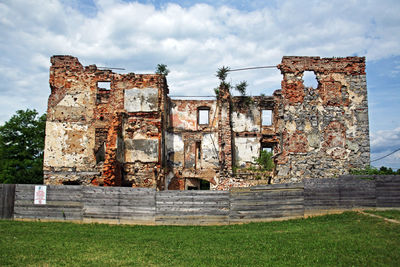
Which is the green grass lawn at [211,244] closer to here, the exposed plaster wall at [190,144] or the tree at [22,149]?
the exposed plaster wall at [190,144]

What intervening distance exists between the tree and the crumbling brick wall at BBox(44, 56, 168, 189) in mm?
10058

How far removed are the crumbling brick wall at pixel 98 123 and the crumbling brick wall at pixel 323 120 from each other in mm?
7428

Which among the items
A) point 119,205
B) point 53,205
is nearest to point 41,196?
point 53,205

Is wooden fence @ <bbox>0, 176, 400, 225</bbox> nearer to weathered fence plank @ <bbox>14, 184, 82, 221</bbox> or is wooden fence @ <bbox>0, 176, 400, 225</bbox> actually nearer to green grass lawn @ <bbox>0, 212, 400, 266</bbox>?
weathered fence plank @ <bbox>14, 184, 82, 221</bbox>

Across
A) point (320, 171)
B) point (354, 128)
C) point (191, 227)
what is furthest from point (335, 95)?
point (191, 227)

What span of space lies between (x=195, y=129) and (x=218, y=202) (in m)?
12.5

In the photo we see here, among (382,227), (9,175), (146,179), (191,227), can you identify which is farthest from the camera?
(9,175)

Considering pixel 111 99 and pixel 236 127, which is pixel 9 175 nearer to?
pixel 111 99

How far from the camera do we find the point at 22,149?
28609 mm

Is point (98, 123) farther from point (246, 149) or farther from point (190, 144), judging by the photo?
point (246, 149)

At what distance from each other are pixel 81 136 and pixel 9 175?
11859mm

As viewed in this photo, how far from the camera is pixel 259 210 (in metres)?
12.2

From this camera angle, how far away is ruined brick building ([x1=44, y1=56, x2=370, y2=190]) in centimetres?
1694

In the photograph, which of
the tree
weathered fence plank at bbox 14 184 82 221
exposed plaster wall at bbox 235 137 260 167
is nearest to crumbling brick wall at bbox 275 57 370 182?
exposed plaster wall at bbox 235 137 260 167
